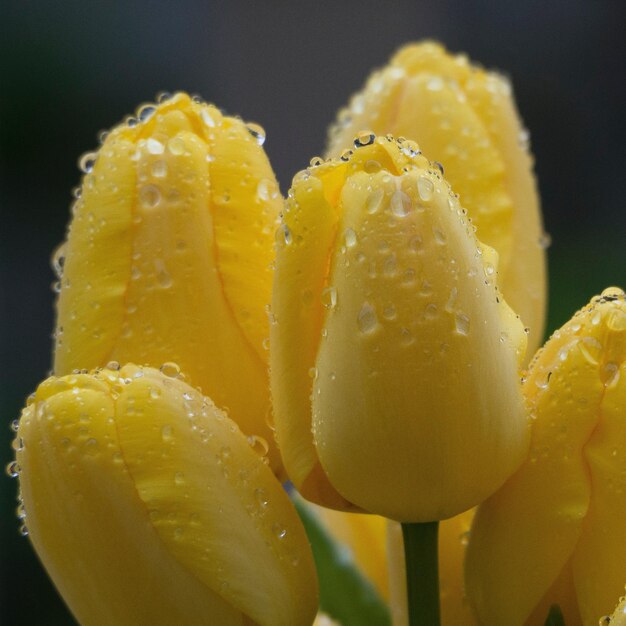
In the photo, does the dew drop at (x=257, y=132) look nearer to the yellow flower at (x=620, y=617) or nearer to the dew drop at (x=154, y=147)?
the dew drop at (x=154, y=147)

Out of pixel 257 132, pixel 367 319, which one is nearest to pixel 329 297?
pixel 367 319

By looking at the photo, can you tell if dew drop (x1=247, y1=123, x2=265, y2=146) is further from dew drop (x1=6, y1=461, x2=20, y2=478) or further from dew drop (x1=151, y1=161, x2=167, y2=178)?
dew drop (x1=6, y1=461, x2=20, y2=478)

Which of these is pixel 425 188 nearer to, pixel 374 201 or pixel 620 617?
pixel 374 201

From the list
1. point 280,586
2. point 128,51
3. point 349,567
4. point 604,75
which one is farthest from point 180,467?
point 604,75

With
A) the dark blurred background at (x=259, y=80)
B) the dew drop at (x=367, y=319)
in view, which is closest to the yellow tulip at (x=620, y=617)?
the dew drop at (x=367, y=319)

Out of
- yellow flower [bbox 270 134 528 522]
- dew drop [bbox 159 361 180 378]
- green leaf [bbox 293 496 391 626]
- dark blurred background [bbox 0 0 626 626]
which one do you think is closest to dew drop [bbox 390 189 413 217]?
yellow flower [bbox 270 134 528 522]

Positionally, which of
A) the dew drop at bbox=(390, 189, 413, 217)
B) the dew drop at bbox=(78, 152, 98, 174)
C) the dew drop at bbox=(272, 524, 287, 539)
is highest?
the dew drop at bbox=(78, 152, 98, 174)
